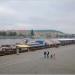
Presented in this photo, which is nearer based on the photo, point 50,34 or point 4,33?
point 4,33

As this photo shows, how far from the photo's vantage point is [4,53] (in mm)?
28141

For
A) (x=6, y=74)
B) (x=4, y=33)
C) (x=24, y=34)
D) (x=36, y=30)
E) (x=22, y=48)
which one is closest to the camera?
(x=6, y=74)

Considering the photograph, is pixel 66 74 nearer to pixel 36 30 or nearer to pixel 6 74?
pixel 6 74

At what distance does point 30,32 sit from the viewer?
8731 cm

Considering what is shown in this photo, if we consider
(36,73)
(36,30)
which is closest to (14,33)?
(36,30)

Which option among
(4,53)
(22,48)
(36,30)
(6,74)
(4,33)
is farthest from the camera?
(36,30)

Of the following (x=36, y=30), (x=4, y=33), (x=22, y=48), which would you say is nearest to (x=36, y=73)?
(x=22, y=48)

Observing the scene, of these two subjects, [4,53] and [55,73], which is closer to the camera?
[55,73]

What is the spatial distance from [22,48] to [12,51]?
4.90 meters

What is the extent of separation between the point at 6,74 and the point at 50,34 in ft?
270

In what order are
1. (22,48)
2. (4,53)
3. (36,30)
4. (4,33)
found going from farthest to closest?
(36,30) → (4,33) → (22,48) → (4,53)

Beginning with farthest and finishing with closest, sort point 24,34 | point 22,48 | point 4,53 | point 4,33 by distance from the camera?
point 24,34
point 4,33
point 22,48
point 4,53

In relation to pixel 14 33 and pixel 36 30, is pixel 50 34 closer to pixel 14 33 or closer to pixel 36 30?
pixel 36 30

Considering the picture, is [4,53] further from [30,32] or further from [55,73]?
[30,32]
